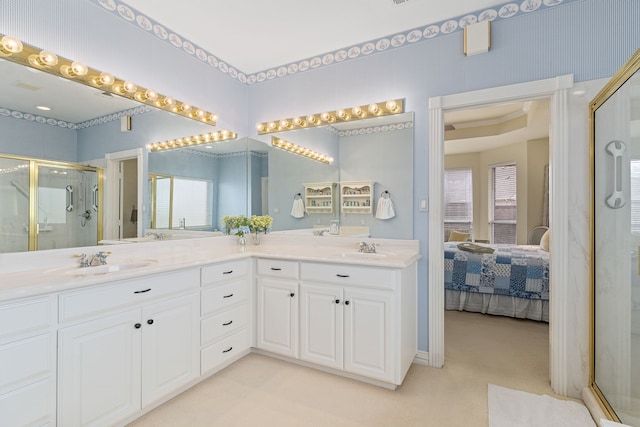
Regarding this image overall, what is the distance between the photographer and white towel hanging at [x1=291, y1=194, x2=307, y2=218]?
3.31 m

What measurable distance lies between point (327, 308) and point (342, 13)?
2.27 m

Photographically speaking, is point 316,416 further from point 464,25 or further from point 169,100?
point 464,25

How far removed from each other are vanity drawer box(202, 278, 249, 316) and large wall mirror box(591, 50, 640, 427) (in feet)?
8.08

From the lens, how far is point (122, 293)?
1.79 m

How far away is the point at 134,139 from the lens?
250 centimetres

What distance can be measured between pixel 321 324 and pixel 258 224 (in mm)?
1306

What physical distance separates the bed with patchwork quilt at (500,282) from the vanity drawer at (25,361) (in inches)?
151

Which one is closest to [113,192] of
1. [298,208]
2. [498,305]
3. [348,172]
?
[298,208]

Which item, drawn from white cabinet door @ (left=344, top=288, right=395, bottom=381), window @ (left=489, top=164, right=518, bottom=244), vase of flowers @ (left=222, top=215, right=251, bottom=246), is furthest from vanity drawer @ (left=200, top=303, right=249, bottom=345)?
window @ (left=489, top=164, right=518, bottom=244)

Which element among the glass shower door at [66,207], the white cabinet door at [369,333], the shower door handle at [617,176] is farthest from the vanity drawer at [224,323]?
the shower door handle at [617,176]

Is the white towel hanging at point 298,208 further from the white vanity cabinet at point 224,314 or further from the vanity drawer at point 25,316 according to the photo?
the vanity drawer at point 25,316

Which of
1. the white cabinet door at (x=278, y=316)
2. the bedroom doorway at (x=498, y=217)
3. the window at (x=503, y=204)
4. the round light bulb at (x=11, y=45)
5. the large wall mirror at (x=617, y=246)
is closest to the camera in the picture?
the large wall mirror at (x=617, y=246)

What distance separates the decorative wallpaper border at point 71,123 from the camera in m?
1.88

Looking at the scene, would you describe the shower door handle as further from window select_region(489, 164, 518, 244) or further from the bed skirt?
window select_region(489, 164, 518, 244)
